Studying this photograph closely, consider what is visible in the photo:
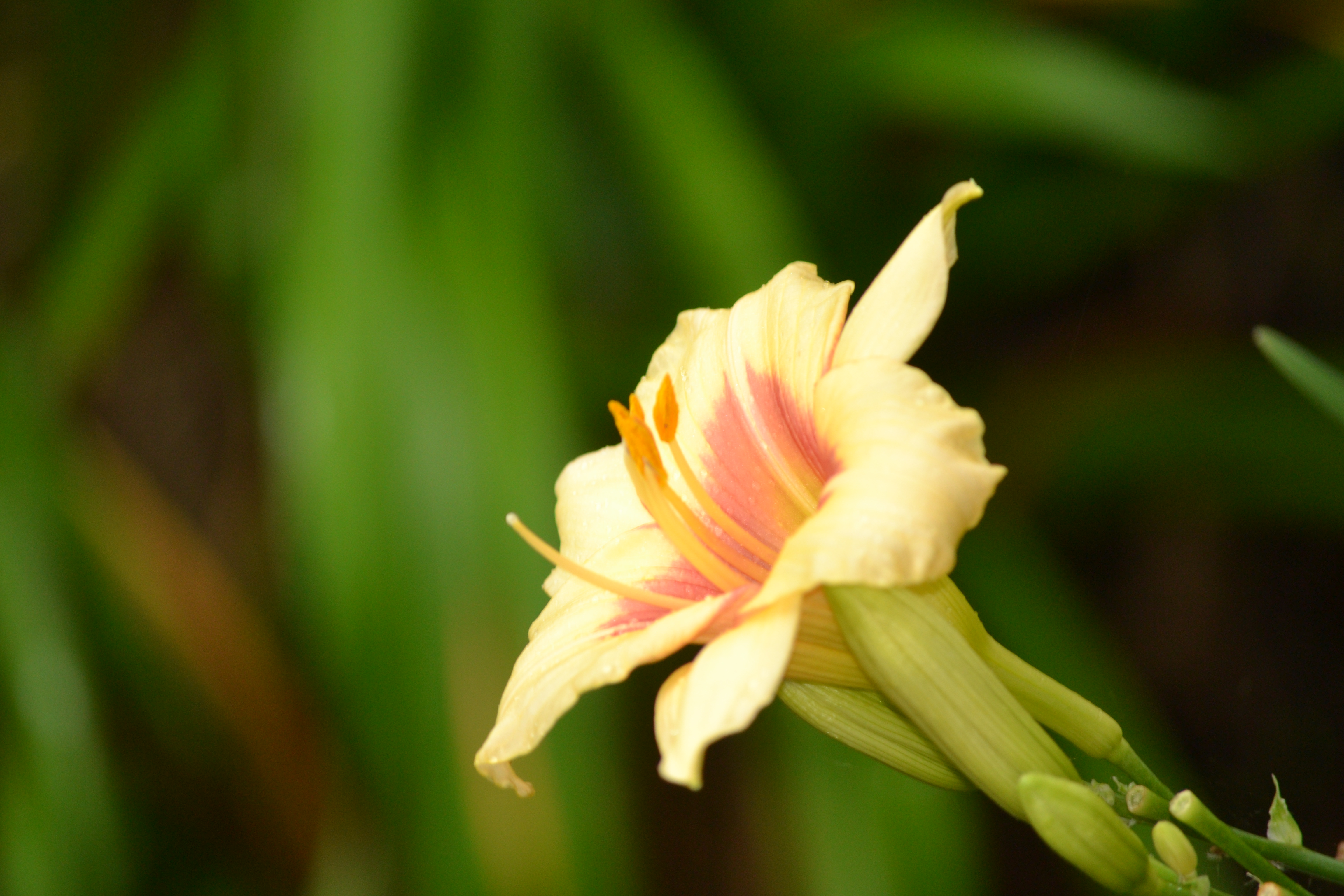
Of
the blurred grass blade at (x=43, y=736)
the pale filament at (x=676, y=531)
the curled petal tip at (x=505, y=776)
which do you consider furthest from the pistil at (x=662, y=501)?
the blurred grass blade at (x=43, y=736)

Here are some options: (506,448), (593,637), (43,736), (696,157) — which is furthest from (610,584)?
(43,736)

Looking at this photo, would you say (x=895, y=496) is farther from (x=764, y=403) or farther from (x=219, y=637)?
(x=219, y=637)

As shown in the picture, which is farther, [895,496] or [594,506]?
[594,506]

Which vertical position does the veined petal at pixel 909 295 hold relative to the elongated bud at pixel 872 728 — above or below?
above

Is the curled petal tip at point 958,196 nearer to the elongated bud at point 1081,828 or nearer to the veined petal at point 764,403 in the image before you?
the veined petal at point 764,403

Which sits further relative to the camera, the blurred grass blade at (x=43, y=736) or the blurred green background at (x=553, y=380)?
the blurred grass blade at (x=43, y=736)

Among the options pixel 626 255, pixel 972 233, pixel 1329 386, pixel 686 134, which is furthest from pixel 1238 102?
pixel 1329 386

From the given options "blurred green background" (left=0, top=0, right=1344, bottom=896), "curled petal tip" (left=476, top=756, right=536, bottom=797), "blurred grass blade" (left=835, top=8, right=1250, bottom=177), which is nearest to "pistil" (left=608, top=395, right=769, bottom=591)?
"curled petal tip" (left=476, top=756, right=536, bottom=797)
